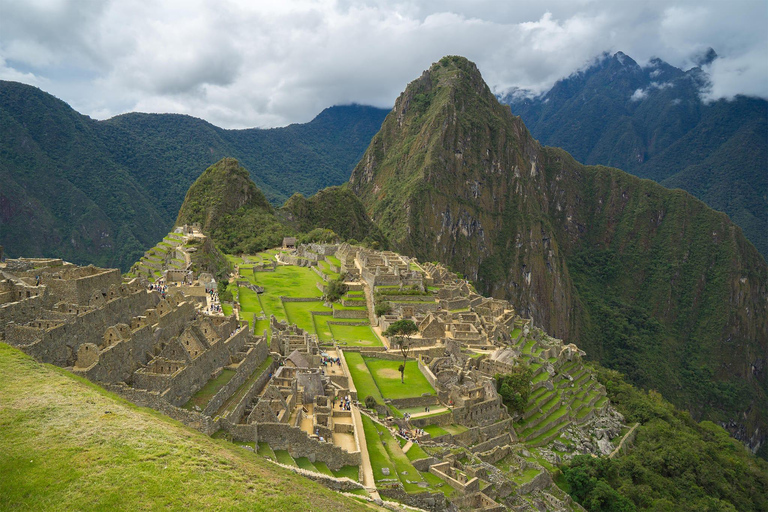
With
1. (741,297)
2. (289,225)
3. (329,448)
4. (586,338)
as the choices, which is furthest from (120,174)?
(741,297)

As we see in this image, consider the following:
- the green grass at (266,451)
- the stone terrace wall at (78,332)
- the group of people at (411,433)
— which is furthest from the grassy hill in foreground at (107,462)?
the group of people at (411,433)

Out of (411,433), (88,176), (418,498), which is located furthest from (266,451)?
(88,176)

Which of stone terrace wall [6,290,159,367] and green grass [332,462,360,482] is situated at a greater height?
stone terrace wall [6,290,159,367]

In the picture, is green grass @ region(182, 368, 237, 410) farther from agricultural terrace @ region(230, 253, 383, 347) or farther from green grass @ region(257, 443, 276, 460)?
agricultural terrace @ region(230, 253, 383, 347)

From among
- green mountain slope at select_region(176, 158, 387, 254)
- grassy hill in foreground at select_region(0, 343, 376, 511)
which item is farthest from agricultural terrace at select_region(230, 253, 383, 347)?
green mountain slope at select_region(176, 158, 387, 254)

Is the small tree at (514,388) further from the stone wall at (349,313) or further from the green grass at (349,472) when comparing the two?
the green grass at (349,472)

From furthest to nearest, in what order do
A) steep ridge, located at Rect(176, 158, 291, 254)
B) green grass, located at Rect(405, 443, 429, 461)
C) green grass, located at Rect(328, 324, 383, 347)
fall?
steep ridge, located at Rect(176, 158, 291, 254) → green grass, located at Rect(328, 324, 383, 347) → green grass, located at Rect(405, 443, 429, 461)

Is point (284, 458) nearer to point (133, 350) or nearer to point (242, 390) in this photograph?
point (242, 390)

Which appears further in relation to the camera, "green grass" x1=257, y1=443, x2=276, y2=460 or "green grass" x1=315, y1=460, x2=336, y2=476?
"green grass" x1=315, y1=460, x2=336, y2=476
